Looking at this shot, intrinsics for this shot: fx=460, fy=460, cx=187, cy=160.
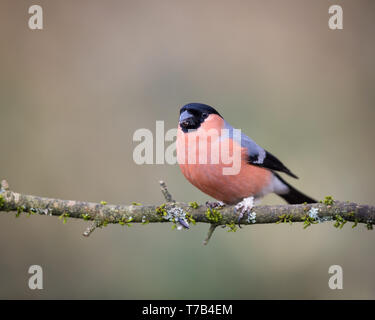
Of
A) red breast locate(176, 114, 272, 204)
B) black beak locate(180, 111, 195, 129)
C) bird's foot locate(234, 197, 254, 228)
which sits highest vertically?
black beak locate(180, 111, 195, 129)

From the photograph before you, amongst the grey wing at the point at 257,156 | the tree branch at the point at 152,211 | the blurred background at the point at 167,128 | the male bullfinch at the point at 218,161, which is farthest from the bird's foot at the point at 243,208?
the blurred background at the point at 167,128

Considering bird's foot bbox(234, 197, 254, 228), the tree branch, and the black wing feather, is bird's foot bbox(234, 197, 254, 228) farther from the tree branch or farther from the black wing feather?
the black wing feather

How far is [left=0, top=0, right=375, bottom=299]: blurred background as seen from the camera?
564cm

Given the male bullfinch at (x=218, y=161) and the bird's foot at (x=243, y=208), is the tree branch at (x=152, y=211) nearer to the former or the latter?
the bird's foot at (x=243, y=208)

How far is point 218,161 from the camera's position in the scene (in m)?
3.58

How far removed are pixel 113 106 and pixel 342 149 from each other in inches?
130

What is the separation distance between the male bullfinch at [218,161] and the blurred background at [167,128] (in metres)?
1.63

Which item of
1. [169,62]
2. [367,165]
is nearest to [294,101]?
[367,165]

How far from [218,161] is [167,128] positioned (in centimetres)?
241

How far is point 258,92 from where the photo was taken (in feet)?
21.7

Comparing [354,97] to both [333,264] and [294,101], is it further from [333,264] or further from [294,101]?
[333,264]

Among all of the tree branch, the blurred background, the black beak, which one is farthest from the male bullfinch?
the blurred background

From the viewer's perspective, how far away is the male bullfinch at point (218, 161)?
11.7ft

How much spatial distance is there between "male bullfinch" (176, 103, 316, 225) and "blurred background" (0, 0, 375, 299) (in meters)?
1.63
